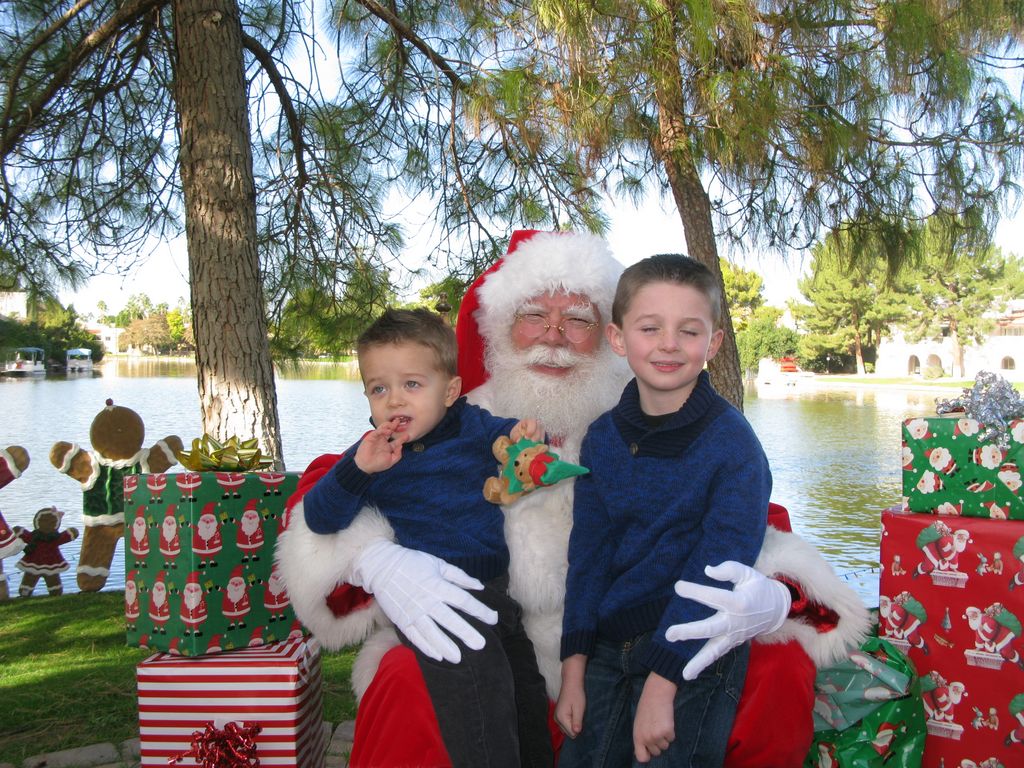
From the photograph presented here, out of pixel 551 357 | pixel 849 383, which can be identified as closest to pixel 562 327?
pixel 551 357

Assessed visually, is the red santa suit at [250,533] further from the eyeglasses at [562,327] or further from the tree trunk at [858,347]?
the tree trunk at [858,347]

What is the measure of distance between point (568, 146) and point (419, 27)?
5.46 ft

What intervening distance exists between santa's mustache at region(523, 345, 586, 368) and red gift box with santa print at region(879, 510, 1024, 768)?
1.08 metres

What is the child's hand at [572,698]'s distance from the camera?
174 centimetres

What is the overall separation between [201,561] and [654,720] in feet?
4.06

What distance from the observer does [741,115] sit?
357 centimetres

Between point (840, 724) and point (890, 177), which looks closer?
point (840, 724)

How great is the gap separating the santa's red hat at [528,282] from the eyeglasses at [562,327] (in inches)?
2.4

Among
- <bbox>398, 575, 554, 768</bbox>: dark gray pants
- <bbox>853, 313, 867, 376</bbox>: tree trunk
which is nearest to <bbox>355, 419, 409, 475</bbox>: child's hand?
<bbox>398, 575, 554, 768</bbox>: dark gray pants

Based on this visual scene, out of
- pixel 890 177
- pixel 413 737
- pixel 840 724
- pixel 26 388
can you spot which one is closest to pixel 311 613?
pixel 413 737

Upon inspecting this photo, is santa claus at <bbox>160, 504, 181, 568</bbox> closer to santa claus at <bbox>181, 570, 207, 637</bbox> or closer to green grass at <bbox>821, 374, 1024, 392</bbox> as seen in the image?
santa claus at <bbox>181, 570, 207, 637</bbox>

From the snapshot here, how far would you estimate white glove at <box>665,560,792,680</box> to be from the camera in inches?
62.9

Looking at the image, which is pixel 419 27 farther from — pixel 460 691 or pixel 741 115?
pixel 460 691

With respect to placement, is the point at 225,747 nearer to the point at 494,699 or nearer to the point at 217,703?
the point at 217,703
